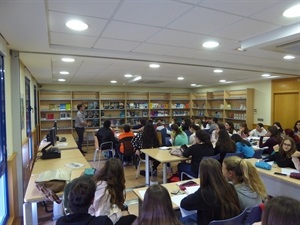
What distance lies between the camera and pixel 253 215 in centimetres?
159

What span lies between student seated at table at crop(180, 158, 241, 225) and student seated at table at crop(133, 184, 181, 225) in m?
0.45

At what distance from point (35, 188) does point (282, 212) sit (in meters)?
2.31

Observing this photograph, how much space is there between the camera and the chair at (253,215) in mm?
1577

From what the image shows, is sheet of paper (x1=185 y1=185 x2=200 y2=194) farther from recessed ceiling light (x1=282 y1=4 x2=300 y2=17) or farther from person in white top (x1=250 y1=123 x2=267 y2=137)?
person in white top (x1=250 y1=123 x2=267 y2=137)

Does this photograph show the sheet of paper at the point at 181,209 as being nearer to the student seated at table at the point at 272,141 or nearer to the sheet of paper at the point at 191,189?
the sheet of paper at the point at 191,189

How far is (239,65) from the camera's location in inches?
182

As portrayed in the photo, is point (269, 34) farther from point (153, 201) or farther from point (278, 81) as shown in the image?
point (278, 81)

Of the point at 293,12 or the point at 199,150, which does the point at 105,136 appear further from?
the point at 293,12

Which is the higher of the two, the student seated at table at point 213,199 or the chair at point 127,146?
the student seated at table at point 213,199

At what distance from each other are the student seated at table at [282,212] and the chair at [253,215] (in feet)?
1.74

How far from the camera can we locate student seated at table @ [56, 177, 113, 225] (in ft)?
4.26

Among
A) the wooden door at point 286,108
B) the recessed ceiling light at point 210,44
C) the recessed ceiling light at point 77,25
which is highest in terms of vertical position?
the recessed ceiling light at point 210,44

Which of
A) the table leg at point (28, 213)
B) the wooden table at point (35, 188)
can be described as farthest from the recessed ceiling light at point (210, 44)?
the table leg at point (28, 213)

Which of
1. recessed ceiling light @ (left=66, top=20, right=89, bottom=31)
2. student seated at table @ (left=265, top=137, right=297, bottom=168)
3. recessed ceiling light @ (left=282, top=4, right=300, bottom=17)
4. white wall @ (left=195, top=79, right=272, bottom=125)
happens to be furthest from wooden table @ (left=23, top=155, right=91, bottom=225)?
white wall @ (left=195, top=79, right=272, bottom=125)
